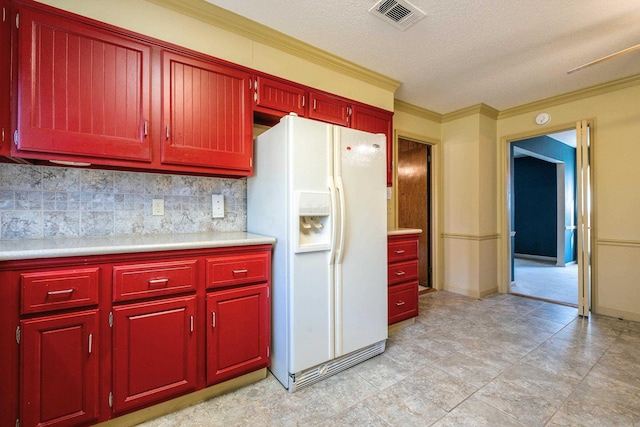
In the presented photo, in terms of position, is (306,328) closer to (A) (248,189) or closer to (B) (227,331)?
(B) (227,331)

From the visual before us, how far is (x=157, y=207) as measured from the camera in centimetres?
199

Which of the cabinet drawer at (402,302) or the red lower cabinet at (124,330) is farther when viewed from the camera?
the cabinet drawer at (402,302)

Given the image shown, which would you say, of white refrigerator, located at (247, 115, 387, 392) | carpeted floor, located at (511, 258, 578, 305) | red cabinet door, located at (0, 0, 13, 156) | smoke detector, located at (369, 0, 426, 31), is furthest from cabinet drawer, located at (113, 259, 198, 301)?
carpeted floor, located at (511, 258, 578, 305)

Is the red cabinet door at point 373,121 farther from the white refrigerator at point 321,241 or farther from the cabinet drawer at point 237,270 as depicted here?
the cabinet drawer at point 237,270

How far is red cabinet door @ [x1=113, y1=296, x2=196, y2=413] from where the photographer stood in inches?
55.8

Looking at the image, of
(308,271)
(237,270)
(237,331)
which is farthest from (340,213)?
(237,331)

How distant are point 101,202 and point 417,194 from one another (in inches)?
150

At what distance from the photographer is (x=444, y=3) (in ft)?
6.22

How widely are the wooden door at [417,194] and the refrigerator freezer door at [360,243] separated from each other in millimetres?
2192

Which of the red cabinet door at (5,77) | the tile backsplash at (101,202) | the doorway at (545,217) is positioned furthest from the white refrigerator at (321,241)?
the doorway at (545,217)

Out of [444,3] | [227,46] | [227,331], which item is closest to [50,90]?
[227,46]

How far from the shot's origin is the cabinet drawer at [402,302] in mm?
2646

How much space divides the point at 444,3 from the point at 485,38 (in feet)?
2.08

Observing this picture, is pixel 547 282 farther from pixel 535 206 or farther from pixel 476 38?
pixel 476 38
